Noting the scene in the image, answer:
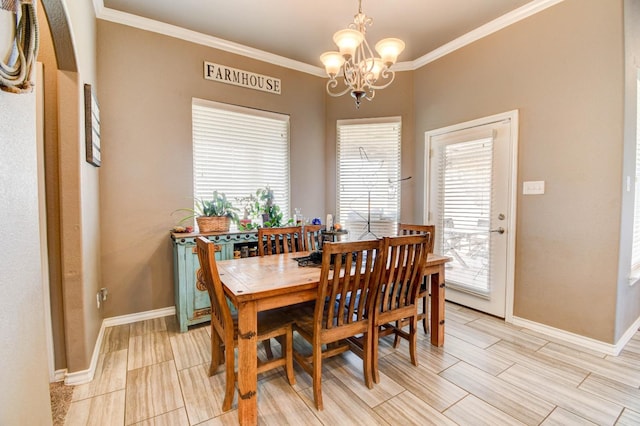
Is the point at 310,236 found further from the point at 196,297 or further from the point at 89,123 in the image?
the point at 89,123

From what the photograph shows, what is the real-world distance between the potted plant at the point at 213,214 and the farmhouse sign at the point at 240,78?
135cm

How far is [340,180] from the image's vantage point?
4137mm

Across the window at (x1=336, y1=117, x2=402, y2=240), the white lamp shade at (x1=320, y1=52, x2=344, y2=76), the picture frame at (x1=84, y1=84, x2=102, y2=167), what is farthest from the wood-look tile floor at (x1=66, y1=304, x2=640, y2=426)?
the white lamp shade at (x1=320, y1=52, x2=344, y2=76)

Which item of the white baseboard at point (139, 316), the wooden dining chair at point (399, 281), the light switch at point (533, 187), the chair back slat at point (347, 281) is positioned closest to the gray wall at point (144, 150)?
the white baseboard at point (139, 316)

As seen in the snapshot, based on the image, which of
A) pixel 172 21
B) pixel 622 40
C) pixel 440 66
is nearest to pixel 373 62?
pixel 440 66

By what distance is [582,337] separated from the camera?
251cm

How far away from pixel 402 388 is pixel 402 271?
78 cm

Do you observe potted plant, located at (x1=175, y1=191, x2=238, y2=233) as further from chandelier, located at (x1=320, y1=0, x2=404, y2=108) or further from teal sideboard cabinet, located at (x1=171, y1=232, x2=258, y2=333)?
chandelier, located at (x1=320, y1=0, x2=404, y2=108)

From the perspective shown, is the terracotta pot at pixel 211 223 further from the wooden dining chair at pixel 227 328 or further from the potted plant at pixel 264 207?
the wooden dining chair at pixel 227 328

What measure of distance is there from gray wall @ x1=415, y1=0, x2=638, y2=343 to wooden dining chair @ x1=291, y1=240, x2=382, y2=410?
1952 millimetres

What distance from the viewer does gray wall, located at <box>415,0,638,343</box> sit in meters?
2.34

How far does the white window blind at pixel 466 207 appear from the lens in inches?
123

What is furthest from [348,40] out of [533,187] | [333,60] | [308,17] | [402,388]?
[402,388]

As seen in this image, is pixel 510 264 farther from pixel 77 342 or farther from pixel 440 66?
pixel 77 342
